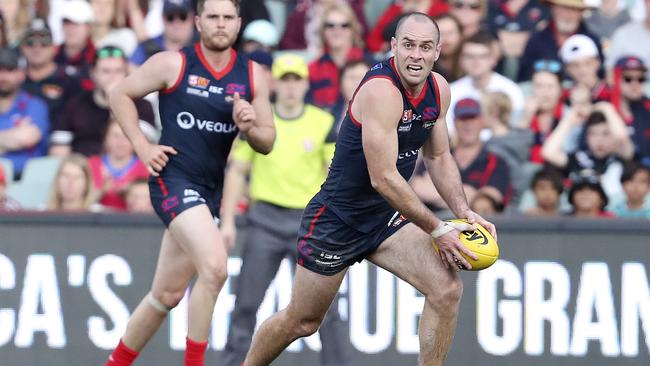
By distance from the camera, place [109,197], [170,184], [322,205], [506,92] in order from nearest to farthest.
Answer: [322,205] < [170,184] < [109,197] < [506,92]

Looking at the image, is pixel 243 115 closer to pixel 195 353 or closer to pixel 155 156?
pixel 155 156

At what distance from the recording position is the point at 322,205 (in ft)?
26.7

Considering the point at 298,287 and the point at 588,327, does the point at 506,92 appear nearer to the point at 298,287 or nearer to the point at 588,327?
the point at 588,327

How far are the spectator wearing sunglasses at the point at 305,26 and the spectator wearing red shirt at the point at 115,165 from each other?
2.32 metres

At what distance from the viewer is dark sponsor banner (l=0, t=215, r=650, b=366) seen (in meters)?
10.3

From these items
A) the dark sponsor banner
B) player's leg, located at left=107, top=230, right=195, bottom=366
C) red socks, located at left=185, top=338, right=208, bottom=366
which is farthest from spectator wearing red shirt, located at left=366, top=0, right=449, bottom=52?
red socks, located at left=185, top=338, right=208, bottom=366

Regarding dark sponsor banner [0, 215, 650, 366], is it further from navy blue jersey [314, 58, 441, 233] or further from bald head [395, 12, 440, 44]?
bald head [395, 12, 440, 44]

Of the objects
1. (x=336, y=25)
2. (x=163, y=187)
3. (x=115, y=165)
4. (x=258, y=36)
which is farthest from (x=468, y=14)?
(x=163, y=187)

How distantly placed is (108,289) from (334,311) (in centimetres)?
179

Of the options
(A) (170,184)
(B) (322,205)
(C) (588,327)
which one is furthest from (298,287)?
(C) (588,327)

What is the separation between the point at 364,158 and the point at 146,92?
1752 mm

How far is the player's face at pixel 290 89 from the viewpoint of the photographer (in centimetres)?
1026

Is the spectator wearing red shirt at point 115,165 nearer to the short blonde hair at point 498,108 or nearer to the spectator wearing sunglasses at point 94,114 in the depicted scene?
the spectator wearing sunglasses at point 94,114

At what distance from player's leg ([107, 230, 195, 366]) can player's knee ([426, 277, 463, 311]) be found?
187 centimetres
